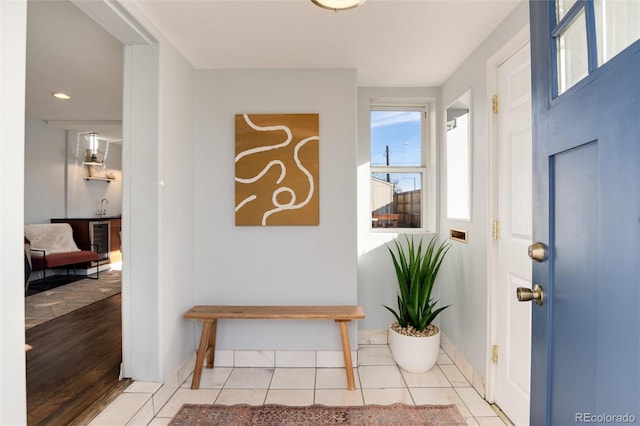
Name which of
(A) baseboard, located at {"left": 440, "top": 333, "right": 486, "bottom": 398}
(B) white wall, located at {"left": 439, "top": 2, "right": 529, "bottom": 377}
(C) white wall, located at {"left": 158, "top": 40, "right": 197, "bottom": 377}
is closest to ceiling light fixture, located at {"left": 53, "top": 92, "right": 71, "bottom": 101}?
(C) white wall, located at {"left": 158, "top": 40, "right": 197, "bottom": 377}

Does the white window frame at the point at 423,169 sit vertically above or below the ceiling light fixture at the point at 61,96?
below

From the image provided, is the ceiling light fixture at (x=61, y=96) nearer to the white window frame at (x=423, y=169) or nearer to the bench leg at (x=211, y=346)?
the bench leg at (x=211, y=346)

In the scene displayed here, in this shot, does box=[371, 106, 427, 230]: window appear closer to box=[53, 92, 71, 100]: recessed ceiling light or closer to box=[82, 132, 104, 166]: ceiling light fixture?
box=[53, 92, 71, 100]: recessed ceiling light

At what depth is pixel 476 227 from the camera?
7.41 feet

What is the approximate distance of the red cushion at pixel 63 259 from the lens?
443 cm

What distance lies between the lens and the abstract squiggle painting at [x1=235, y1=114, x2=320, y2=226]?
8.38 ft

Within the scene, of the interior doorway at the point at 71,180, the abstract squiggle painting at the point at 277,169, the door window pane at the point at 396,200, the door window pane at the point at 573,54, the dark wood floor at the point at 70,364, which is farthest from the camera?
the door window pane at the point at 396,200

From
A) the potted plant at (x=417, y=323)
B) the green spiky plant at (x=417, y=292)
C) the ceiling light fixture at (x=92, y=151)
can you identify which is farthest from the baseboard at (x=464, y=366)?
the ceiling light fixture at (x=92, y=151)

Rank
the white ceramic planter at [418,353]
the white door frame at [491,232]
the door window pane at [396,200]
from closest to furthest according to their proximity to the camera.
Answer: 1. the white door frame at [491,232]
2. the white ceramic planter at [418,353]
3. the door window pane at [396,200]

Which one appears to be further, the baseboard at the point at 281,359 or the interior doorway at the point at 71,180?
the baseboard at the point at 281,359

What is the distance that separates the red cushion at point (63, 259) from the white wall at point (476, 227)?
16.7ft

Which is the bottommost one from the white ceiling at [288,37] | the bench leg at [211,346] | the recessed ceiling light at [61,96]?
the bench leg at [211,346]

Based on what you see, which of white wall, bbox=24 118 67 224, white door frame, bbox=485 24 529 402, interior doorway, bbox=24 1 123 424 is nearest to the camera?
interior doorway, bbox=24 1 123 424

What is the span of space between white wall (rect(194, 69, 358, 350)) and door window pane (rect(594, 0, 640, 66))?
6.05 feet
